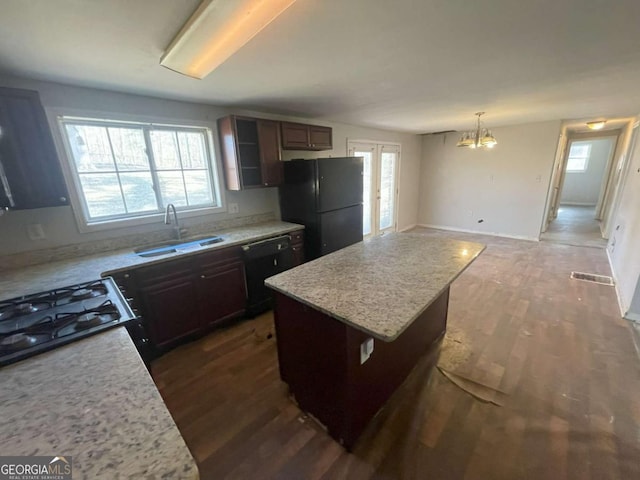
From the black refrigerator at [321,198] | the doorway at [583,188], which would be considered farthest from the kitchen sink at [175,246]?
the doorway at [583,188]

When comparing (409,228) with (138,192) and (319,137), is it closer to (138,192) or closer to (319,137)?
(319,137)

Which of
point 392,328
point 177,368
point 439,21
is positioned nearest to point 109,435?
point 392,328

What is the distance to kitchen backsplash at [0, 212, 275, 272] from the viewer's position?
1.96m

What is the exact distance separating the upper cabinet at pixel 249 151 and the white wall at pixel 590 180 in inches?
400

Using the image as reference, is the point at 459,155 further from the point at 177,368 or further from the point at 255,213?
the point at 177,368

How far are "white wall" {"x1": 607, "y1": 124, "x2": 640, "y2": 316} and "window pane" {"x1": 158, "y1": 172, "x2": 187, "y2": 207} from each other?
4664 millimetres

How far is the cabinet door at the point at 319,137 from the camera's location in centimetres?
346

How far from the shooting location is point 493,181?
5.36 metres

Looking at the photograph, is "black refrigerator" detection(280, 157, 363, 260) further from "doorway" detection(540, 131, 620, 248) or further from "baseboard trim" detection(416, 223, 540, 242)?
"doorway" detection(540, 131, 620, 248)

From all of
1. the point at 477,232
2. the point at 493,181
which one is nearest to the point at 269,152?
the point at 493,181

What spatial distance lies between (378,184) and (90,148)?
174 inches

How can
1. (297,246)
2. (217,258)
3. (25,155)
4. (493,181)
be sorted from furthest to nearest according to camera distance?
1. (493,181)
2. (297,246)
3. (217,258)
4. (25,155)

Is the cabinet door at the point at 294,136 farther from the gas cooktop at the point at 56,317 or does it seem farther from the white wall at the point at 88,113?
the gas cooktop at the point at 56,317

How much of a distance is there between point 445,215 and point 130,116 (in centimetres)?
617
